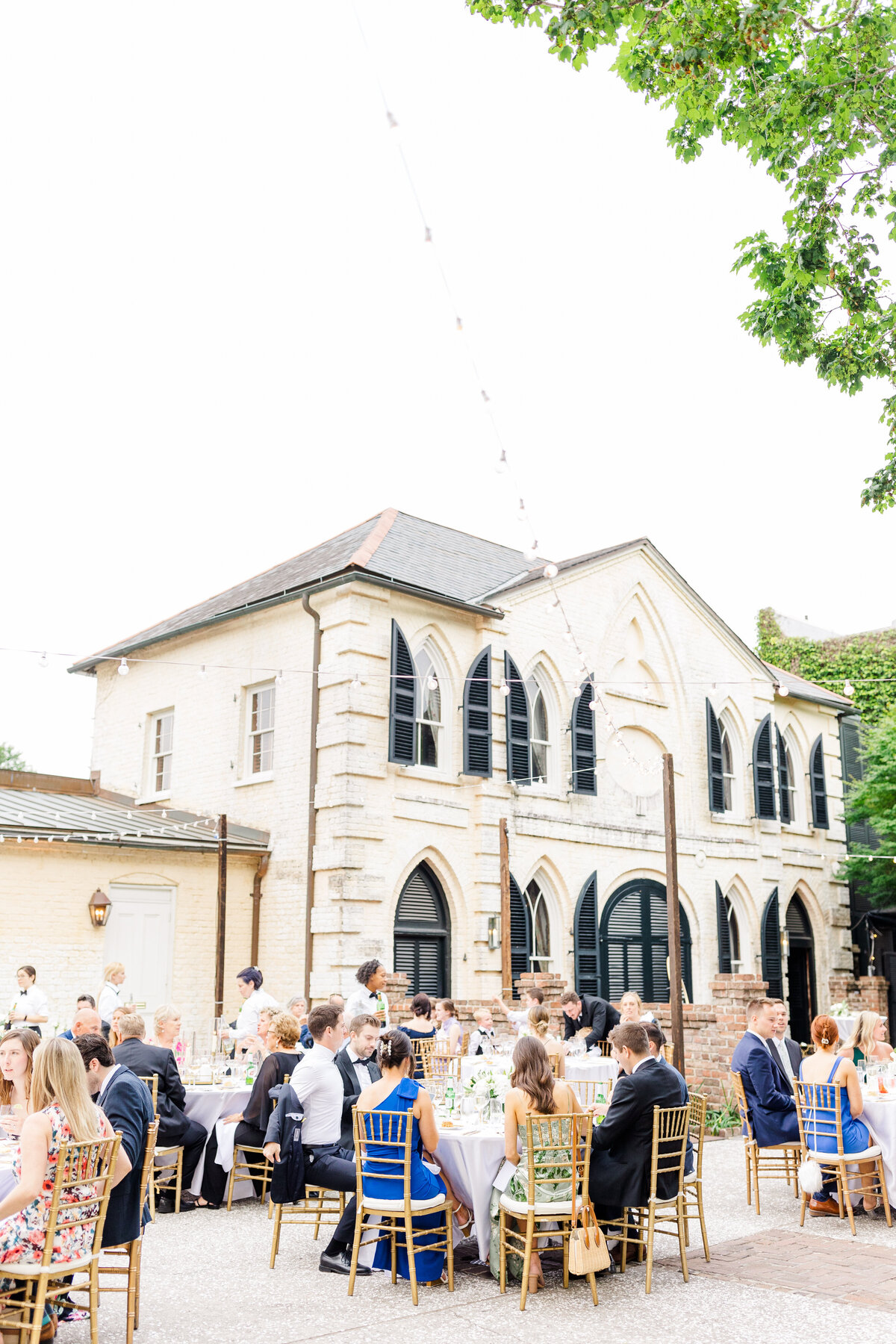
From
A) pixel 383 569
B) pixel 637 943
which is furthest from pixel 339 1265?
pixel 637 943

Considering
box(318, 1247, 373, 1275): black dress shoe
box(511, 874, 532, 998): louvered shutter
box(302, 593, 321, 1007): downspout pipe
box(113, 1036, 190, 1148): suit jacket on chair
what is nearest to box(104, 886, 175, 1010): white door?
box(302, 593, 321, 1007): downspout pipe

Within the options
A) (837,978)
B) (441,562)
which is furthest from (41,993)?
(837,978)

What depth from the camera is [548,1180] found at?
20.6 ft

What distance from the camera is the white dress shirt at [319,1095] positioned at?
7.27 metres

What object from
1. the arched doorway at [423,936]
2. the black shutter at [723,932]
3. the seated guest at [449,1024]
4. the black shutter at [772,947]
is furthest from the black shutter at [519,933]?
the black shutter at [772,947]

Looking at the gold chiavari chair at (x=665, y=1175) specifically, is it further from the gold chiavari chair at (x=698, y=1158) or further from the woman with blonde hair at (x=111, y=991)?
the woman with blonde hair at (x=111, y=991)

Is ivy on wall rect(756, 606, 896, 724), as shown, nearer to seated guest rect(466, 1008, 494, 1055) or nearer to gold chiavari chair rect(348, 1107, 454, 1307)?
seated guest rect(466, 1008, 494, 1055)

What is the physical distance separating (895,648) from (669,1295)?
22594 mm

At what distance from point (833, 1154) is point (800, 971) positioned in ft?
53.8

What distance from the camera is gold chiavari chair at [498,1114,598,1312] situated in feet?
20.3

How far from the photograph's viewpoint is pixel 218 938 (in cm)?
1563

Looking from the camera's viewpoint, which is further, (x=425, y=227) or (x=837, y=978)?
(x=837, y=978)

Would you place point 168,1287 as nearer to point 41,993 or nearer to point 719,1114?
point 41,993

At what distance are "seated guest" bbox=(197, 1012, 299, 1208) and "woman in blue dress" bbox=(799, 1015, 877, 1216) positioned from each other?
12.0 ft
